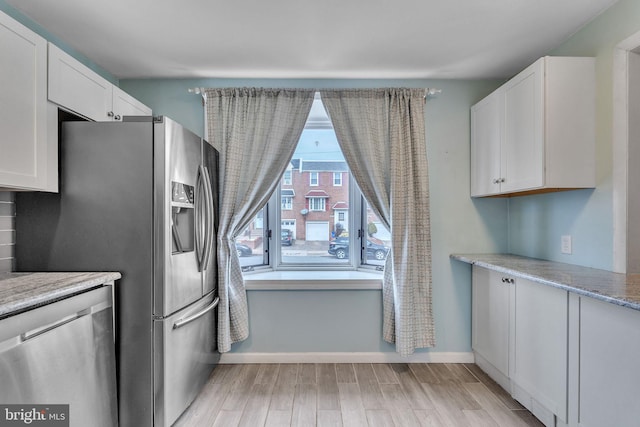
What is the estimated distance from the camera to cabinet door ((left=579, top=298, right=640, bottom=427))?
1.27 meters

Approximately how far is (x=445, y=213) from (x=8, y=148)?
2847mm

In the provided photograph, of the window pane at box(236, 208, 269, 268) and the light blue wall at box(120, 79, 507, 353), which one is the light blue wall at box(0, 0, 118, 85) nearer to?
the light blue wall at box(120, 79, 507, 353)

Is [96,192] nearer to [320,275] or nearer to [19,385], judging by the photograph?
[19,385]

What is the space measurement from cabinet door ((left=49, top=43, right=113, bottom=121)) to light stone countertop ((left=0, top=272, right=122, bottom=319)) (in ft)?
3.00

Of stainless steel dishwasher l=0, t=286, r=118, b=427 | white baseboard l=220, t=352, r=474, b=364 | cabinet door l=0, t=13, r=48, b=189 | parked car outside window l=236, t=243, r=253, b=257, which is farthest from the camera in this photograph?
parked car outside window l=236, t=243, r=253, b=257

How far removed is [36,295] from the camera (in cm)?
123

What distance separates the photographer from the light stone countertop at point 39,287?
3.81 ft

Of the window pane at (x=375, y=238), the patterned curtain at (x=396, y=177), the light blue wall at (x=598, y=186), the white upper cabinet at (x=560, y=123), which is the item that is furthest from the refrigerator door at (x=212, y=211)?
the light blue wall at (x=598, y=186)

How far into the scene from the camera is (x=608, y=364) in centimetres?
138

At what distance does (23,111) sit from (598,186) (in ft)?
10.2

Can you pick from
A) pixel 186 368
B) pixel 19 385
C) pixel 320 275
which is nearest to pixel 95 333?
pixel 19 385

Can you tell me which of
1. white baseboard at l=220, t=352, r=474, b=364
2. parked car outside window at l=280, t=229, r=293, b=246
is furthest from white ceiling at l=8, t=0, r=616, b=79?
white baseboard at l=220, t=352, r=474, b=364

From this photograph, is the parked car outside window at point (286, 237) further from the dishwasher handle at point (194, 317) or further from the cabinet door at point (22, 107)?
the cabinet door at point (22, 107)

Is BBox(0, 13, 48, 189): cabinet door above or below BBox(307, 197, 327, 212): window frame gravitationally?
above
